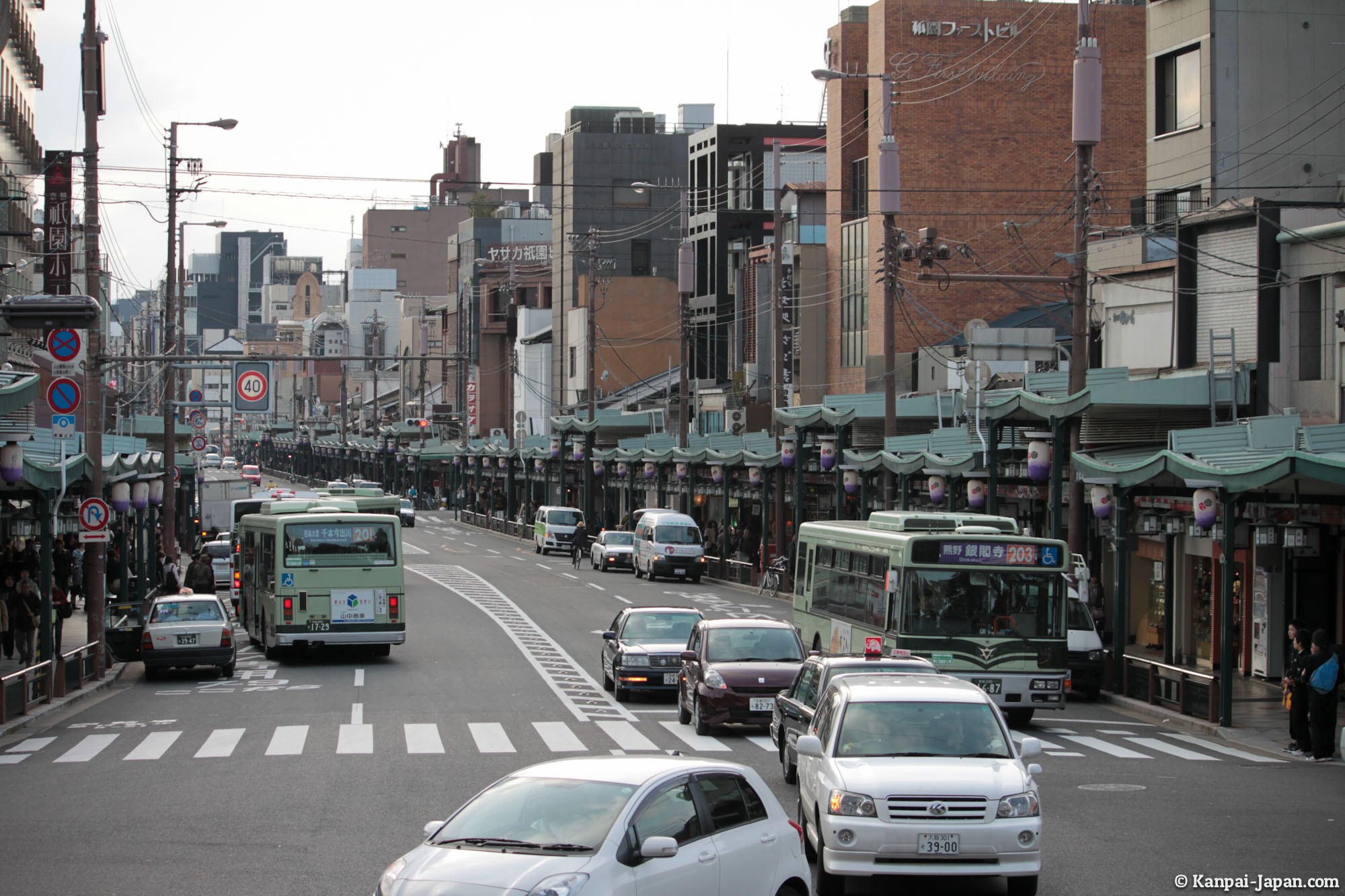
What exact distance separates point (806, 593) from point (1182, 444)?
7326 mm

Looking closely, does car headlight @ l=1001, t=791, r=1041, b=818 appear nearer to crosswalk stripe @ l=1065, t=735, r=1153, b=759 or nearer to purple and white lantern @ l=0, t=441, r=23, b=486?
crosswalk stripe @ l=1065, t=735, r=1153, b=759

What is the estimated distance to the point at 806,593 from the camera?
96.1ft

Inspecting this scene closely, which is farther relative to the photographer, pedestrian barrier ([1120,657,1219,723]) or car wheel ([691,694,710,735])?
pedestrian barrier ([1120,657,1219,723])

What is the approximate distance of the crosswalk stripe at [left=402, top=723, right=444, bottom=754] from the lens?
21172mm

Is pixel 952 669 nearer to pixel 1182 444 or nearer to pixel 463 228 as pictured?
pixel 1182 444

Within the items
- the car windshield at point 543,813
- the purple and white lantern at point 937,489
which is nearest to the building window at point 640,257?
the purple and white lantern at point 937,489

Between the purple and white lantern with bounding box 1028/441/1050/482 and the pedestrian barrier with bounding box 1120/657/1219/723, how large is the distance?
5.36 meters

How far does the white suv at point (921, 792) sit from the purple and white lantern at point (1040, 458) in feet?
63.0

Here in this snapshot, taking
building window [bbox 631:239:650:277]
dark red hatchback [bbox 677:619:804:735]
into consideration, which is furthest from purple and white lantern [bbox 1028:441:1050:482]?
building window [bbox 631:239:650:277]

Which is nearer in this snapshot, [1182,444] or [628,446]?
[1182,444]

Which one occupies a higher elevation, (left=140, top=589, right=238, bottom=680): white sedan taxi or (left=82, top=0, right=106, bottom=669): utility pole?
(left=82, top=0, right=106, bottom=669): utility pole

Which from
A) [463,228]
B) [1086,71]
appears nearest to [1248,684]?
[1086,71]

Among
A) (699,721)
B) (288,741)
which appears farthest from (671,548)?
(288,741)

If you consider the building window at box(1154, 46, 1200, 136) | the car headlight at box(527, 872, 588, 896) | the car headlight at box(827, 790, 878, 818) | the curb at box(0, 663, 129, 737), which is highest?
the building window at box(1154, 46, 1200, 136)
